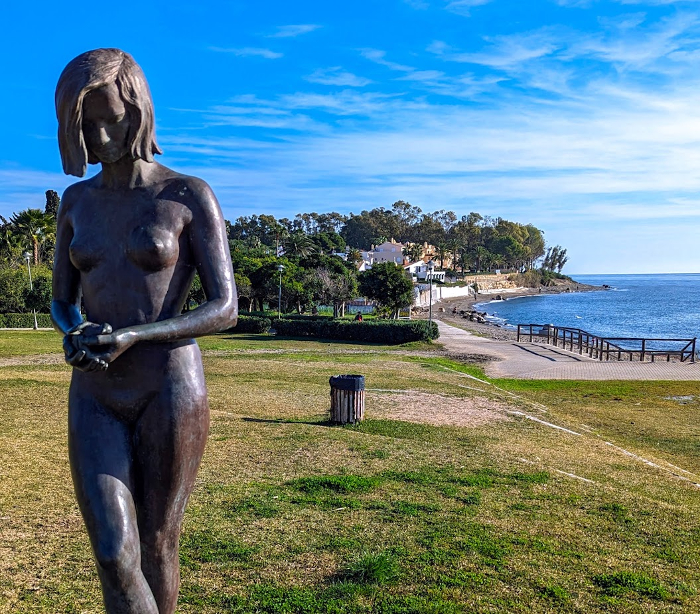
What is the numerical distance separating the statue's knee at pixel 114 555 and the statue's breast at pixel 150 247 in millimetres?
1109

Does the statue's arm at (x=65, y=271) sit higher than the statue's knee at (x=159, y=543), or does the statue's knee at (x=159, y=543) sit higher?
the statue's arm at (x=65, y=271)

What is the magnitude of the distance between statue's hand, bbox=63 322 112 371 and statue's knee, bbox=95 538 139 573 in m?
0.72

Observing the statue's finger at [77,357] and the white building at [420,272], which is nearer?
the statue's finger at [77,357]

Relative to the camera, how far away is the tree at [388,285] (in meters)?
43.5

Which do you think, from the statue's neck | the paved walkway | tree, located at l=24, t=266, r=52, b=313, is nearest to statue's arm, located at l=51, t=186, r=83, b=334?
the statue's neck

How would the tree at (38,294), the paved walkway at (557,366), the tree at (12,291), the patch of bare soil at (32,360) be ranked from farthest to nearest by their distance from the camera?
the tree at (12,291) < the tree at (38,294) < the paved walkway at (557,366) < the patch of bare soil at (32,360)

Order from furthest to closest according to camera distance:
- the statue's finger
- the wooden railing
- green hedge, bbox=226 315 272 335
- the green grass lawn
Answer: green hedge, bbox=226 315 272 335, the wooden railing, the green grass lawn, the statue's finger

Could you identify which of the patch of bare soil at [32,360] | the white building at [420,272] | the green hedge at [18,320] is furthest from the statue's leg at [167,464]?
the white building at [420,272]

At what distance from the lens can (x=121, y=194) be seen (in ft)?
9.67

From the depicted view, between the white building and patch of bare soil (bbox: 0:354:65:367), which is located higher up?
the white building

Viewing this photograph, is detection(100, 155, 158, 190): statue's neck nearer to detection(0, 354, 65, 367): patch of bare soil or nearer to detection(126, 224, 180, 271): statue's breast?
detection(126, 224, 180, 271): statue's breast

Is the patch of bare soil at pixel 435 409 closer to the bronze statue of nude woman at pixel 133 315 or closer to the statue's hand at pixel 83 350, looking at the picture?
the bronze statue of nude woman at pixel 133 315

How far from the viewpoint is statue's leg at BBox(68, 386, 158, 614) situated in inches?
106

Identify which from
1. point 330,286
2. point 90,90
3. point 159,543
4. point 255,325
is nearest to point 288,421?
point 159,543
